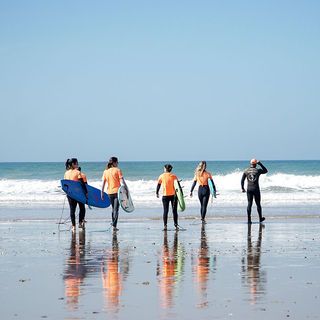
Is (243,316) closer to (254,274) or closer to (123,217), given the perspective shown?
(254,274)

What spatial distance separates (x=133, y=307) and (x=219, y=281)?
5.92 ft

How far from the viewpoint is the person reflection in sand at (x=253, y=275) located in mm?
7699

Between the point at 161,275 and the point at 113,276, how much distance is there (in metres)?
0.64

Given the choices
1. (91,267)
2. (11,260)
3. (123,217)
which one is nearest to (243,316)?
(91,267)

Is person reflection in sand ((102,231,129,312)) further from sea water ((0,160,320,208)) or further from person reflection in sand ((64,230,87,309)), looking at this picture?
sea water ((0,160,320,208))

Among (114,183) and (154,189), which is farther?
(154,189)

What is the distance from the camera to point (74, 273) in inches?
366

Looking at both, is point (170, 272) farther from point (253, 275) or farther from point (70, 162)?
point (70, 162)

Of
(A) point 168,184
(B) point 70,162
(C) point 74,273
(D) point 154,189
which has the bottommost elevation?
(D) point 154,189

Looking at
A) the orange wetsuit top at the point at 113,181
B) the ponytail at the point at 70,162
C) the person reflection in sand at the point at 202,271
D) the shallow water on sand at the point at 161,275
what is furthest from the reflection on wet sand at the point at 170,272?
the ponytail at the point at 70,162

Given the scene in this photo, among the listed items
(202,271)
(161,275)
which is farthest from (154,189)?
(161,275)

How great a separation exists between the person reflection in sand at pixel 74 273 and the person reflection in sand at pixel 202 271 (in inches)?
54.2

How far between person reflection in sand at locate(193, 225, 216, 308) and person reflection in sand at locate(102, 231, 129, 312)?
92 centimetres

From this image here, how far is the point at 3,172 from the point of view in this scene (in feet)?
314
